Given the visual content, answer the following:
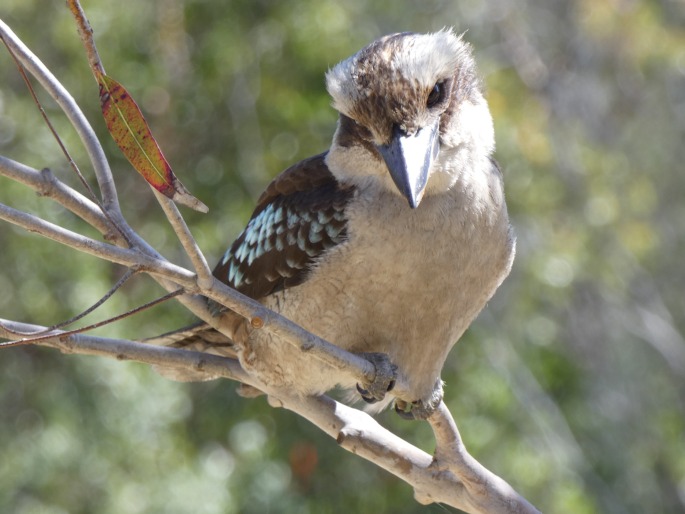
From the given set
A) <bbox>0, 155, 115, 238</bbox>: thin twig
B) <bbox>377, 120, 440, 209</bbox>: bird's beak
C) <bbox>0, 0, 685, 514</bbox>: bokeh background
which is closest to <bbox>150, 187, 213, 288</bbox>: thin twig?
<bbox>0, 155, 115, 238</bbox>: thin twig

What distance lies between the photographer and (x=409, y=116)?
235cm

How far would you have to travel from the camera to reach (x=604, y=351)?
36.9ft

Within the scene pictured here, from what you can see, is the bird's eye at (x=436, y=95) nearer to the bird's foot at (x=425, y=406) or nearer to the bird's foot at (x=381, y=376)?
the bird's foot at (x=381, y=376)

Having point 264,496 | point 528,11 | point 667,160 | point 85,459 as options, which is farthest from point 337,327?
point 667,160

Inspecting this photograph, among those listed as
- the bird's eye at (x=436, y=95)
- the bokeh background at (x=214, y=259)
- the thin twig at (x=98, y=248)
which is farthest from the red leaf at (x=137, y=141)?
the bokeh background at (x=214, y=259)

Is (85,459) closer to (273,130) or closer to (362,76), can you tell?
(273,130)

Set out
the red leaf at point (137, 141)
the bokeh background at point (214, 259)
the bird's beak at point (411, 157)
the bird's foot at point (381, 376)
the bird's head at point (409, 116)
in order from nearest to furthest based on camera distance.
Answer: the red leaf at point (137, 141) → the bird's beak at point (411, 157) → the bird's head at point (409, 116) → the bird's foot at point (381, 376) → the bokeh background at point (214, 259)

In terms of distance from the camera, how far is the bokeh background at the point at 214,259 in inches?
194

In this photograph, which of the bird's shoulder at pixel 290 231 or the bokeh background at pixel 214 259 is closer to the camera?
the bird's shoulder at pixel 290 231

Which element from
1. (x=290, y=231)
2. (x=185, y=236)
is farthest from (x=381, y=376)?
(x=185, y=236)

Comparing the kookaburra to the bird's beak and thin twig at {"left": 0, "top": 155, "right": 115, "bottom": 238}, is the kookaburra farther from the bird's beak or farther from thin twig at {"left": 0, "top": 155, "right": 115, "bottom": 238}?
thin twig at {"left": 0, "top": 155, "right": 115, "bottom": 238}

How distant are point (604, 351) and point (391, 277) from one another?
925cm

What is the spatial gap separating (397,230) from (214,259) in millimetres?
3386

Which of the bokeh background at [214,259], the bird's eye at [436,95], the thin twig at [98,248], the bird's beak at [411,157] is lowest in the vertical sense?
the bokeh background at [214,259]
